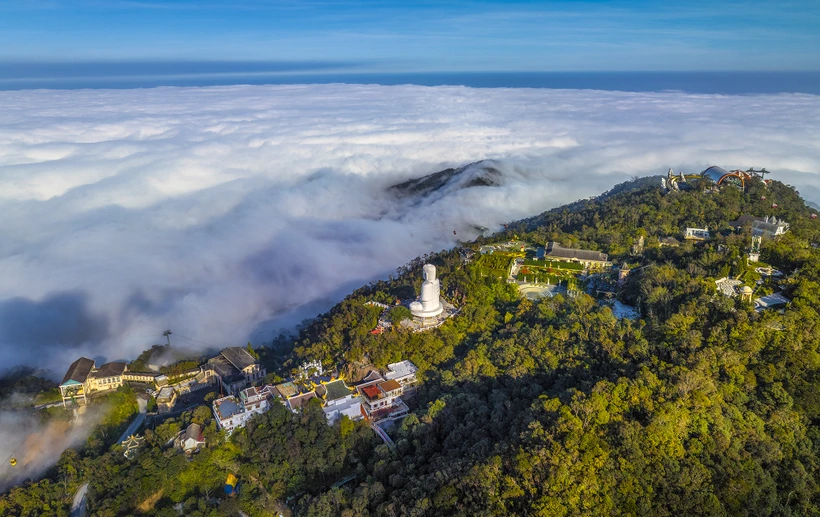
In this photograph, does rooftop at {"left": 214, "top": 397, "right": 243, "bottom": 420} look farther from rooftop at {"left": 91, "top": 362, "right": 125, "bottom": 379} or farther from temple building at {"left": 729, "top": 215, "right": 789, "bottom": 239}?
temple building at {"left": 729, "top": 215, "right": 789, "bottom": 239}

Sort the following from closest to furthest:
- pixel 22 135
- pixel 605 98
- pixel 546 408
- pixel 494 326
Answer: pixel 546 408
pixel 494 326
pixel 22 135
pixel 605 98

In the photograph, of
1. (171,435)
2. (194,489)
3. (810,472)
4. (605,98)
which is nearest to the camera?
(810,472)

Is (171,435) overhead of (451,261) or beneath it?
beneath

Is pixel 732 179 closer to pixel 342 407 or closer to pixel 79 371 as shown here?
pixel 342 407

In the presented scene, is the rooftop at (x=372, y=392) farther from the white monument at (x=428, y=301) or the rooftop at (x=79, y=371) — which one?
the rooftop at (x=79, y=371)

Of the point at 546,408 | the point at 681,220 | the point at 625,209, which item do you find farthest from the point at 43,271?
the point at 681,220

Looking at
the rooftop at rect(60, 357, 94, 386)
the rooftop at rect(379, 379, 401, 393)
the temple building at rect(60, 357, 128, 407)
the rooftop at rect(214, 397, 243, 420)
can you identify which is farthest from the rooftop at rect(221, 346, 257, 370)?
the rooftop at rect(379, 379, 401, 393)

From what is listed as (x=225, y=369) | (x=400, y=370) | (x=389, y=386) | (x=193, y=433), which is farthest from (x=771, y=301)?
(x=225, y=369)

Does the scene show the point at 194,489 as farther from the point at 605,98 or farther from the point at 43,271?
the point at 605,98
